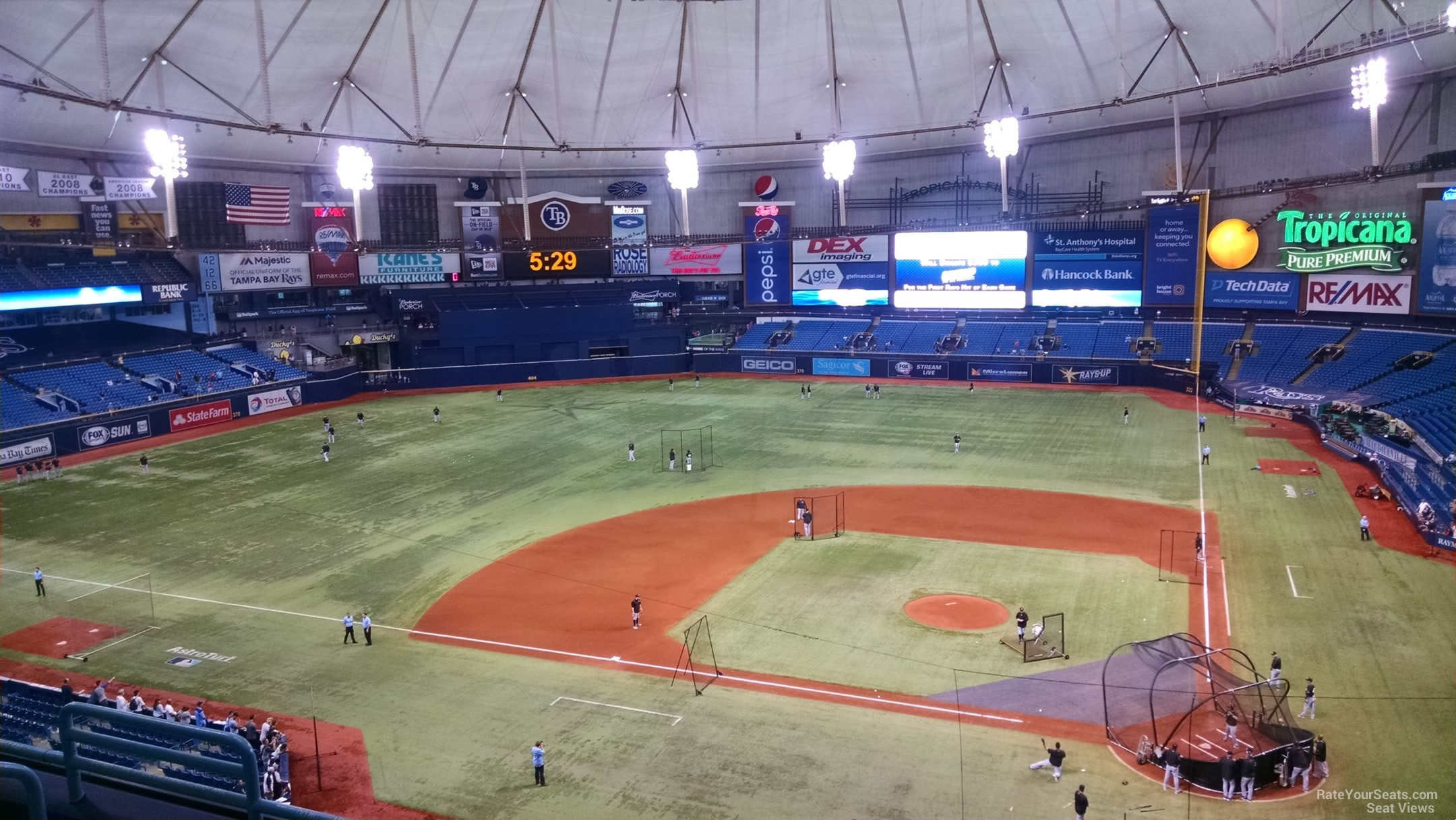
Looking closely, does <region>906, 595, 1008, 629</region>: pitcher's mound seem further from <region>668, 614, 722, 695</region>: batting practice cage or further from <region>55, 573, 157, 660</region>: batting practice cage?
<region>55, 573, 157, 660</region>: batting practice cage

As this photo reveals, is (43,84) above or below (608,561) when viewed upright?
above

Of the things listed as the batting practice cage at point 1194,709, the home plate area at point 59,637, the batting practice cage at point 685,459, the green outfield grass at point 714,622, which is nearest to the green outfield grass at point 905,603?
the green outfield grass at point 714,622

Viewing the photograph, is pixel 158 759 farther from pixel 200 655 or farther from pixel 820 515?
pixel 820 515

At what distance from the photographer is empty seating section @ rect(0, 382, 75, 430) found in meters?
47.2

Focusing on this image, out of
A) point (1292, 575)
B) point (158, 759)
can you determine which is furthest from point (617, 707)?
point (1292, 575)

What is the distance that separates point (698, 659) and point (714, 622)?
243cm

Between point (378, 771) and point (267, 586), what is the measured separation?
13967 mm

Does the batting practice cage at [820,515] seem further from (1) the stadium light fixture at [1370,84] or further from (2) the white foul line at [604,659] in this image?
(1) the stadium light fixture at [1370,84]

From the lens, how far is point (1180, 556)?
31.5 m

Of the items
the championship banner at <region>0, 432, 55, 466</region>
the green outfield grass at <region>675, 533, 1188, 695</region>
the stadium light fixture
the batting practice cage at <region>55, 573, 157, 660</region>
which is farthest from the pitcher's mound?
the championship banner at <region>0, 432, 55, 466</region>

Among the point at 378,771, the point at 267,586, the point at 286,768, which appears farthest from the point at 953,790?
the point at 267,586

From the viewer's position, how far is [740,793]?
18.5m

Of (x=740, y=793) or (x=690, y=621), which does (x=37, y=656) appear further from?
(x=740, y=793)

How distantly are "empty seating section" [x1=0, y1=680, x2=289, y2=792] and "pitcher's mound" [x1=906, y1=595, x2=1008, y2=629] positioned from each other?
16581 mm
